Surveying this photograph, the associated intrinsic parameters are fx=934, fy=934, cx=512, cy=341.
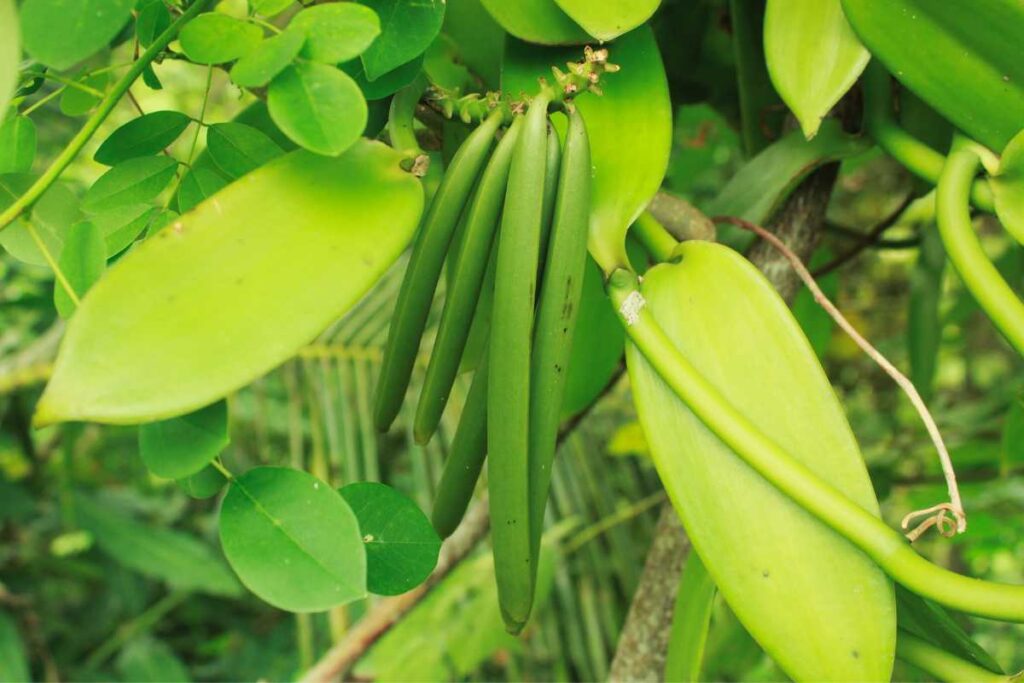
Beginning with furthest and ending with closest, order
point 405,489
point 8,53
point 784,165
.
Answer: point 405,489 → point 784,165 → point 8,53

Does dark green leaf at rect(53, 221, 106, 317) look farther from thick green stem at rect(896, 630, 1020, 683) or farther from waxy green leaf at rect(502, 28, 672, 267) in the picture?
thick green stem at rect(896, 630, 1020, 683)

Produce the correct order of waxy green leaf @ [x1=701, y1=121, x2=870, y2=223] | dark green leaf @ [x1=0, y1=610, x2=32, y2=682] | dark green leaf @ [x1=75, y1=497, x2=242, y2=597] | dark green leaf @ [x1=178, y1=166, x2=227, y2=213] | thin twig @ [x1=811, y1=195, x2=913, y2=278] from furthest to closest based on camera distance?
dark green leaf @ [x1=75, y1=497, x2=242, y2=597] < dark green leaf @ [x1=0, y1=610, x2=32, y2=682] < thin twig @ [x1=811, y1=195, x2=913, y2=278] < waxy green leaf @ [x1=701, y1=121, x2=870, y2=223] < dark green leaf @ [x1=178, y1=166, x2=227, y2=213]

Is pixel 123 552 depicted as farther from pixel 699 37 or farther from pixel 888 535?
pixel 888 535

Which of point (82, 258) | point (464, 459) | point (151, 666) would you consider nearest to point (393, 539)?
point (464, 459)

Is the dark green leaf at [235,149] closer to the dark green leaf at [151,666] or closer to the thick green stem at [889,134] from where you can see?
the thick green stem at [889,134]

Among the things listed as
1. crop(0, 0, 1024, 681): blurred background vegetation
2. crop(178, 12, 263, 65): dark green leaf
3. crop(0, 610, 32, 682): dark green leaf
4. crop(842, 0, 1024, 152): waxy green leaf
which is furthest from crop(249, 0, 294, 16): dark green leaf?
crop(0, 610, 32, 682): dark green leaf

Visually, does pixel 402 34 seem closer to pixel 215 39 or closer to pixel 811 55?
pixel 215 39

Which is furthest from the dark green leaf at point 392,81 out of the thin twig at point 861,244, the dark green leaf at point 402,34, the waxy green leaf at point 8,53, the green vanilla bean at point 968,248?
the thin twig at point 861,244
